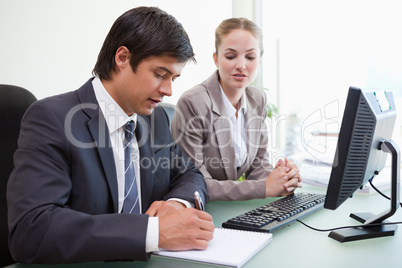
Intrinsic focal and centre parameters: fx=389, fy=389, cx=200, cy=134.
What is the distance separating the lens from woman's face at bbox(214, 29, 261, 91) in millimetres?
1988

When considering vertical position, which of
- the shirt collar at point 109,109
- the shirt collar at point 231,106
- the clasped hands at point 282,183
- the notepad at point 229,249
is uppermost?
the shirt collar at point 109,109

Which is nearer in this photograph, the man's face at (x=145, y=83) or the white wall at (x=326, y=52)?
the man's face at (x=145, y=83)

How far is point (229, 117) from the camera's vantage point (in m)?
2.04

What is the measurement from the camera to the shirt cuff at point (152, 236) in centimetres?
90

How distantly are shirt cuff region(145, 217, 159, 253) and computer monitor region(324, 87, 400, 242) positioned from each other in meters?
0.46

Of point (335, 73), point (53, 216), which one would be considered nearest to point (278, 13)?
point (335, 73)

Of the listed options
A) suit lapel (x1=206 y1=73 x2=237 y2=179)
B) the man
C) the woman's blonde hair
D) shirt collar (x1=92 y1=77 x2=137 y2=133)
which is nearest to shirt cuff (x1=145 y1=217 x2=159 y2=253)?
the man

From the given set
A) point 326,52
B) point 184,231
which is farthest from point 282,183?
point 326,52

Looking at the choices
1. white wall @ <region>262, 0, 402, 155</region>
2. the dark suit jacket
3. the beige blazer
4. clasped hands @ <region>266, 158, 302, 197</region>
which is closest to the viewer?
the dark suit jacket

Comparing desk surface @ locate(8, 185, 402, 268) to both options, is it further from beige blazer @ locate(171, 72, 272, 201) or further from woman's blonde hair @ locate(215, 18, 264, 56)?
woman's blonde hair @ locate(215, 18, 264, 56)

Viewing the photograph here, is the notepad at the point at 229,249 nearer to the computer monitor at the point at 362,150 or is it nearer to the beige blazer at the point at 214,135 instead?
the computer monitor at the point at 362,150

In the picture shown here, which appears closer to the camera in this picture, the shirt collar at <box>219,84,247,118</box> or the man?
the man

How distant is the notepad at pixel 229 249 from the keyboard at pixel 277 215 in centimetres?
5

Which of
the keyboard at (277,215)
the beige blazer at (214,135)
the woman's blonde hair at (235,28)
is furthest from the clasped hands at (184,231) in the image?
the woman's blonde hair at (235,28)
